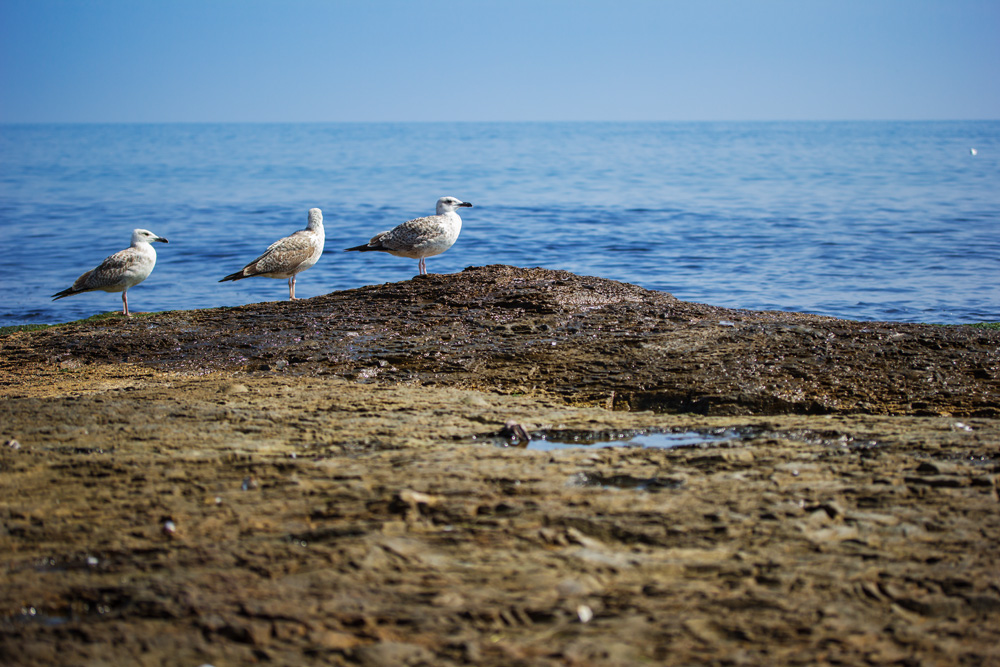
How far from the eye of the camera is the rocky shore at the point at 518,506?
2590 mm

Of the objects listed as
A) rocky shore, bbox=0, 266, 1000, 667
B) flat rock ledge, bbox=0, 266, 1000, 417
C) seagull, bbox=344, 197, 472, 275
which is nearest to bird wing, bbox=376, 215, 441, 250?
seagull, bbox=344, 197, 472, 275

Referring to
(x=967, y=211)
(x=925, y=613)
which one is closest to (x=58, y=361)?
(x=925, y=613)

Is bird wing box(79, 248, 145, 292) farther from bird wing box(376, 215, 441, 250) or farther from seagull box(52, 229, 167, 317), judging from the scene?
bird wing box(376, 215, 441, 250)

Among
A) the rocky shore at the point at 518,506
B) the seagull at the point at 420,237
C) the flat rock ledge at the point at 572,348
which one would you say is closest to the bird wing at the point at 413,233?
the seagull at the point at 420,237

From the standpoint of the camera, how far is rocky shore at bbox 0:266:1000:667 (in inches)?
102

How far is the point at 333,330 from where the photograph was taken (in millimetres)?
6910

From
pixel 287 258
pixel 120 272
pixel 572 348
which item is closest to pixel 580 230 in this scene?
pixel 287 258

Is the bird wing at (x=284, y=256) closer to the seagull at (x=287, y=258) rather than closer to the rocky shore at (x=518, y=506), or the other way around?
the seagull at (x=287, y=258)

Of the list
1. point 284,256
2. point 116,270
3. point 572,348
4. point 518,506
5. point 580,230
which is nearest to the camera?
point 518,506

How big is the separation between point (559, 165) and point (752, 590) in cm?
4772

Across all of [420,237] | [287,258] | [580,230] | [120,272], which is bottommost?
[580,230]

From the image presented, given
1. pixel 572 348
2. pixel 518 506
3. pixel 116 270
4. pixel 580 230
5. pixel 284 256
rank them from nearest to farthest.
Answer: pixel 518 506
pixel 572 348
pixel 116 270
pixel 284 256
pixel 580 230

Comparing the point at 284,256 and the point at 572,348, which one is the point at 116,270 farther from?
the point at 572,348

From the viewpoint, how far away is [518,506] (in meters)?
3.40
